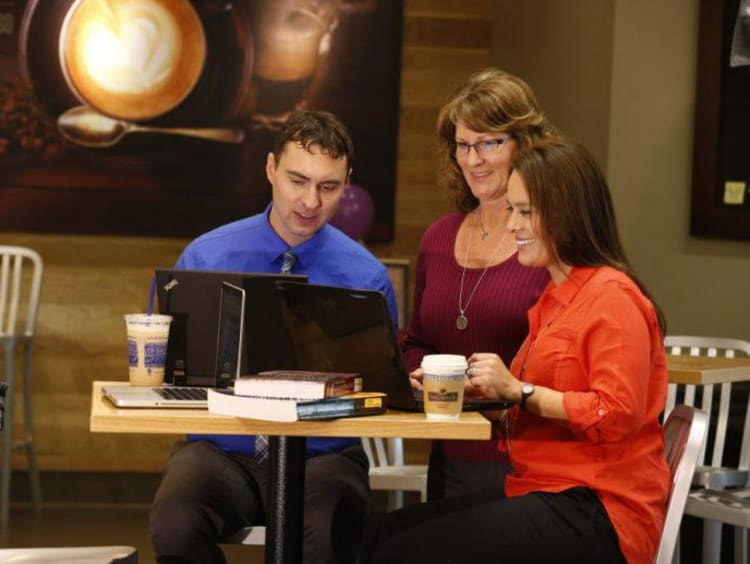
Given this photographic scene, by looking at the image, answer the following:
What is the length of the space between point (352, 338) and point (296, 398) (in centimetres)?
22

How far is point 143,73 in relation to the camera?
5773 millimetres

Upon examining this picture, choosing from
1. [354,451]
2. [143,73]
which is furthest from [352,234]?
[354,451]

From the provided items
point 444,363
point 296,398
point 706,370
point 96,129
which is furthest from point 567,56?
point 296,398

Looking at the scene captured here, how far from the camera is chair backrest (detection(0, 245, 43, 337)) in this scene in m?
5.47

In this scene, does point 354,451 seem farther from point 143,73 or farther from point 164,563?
point 143,73

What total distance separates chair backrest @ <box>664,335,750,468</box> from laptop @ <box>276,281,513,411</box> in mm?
1844

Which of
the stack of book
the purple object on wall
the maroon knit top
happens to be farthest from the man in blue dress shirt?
the purple object on wall

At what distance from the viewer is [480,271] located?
2928mm

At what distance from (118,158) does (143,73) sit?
0.41m

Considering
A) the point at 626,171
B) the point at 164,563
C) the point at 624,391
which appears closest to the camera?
the point at 624,391

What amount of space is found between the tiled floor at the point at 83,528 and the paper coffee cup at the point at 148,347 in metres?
1.90

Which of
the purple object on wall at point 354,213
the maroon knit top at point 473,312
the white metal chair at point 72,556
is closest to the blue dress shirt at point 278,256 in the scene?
the maroon knit top at point 473,312

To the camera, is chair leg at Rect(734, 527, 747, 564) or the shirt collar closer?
the shirt collar

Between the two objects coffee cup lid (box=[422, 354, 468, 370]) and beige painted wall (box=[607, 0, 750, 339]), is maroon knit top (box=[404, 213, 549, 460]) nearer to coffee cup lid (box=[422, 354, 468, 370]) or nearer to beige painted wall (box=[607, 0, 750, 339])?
coffee cup lid (box=[422, 354, 468, 370])
